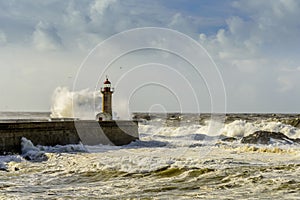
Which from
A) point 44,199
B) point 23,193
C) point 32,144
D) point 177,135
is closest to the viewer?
point 44,199

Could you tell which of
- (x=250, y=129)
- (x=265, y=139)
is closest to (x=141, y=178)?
(x=265, y=139)

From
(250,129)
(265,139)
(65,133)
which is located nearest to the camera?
(65,133)

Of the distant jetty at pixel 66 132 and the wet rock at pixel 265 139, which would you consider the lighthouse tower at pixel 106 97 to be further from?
the wet rock at pixel 265 139

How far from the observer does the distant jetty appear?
48.6 ft

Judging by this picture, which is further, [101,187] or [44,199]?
[101,187]

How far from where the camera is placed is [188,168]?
10422 millimetres

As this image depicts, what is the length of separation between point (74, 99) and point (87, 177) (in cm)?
1887

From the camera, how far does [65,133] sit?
17297mm

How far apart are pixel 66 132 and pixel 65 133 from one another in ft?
0.22

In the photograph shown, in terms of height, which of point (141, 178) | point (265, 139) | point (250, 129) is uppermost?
point (250, 129)

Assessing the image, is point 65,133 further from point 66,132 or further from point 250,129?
point 250,129

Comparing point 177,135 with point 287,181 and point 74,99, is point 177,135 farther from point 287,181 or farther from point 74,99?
point 287,181

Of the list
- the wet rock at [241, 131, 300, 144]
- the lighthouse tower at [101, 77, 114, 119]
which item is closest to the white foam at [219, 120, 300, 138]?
the wet rock at [241, 131, 300, 144]

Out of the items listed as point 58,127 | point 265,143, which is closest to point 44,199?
point 58,127
